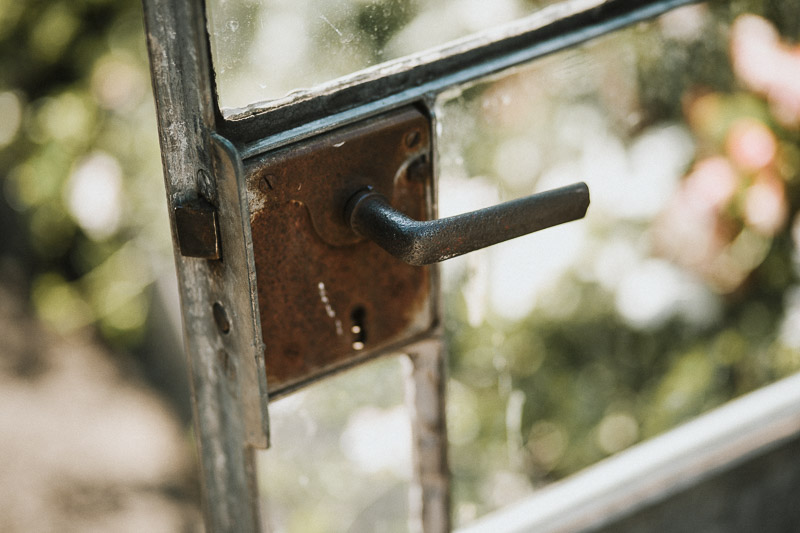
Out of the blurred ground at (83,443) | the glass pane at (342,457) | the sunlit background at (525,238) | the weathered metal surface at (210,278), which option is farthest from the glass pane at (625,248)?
the blurred ground at (83,443)

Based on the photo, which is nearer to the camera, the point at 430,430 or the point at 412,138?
Result: the point at 412,138

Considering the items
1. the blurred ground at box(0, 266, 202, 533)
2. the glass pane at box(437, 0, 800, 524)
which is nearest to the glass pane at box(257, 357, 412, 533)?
the glass pane at box(437, 0, 800, 524)

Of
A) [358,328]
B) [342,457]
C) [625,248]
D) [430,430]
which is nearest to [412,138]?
[358,328]

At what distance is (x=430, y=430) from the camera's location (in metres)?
0.73

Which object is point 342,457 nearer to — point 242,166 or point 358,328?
point 358,328

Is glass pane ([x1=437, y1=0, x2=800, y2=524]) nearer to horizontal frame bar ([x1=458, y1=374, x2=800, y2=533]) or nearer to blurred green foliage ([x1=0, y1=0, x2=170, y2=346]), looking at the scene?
horizontal frame bar ([x1=458, y1=374, x2=800, y2=533])

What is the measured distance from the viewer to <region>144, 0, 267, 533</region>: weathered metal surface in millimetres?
491

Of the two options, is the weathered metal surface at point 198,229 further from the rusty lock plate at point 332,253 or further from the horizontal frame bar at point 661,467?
the horizontal frame bar at point 661,467

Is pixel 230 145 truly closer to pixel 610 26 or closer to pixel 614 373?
pixel 610 26

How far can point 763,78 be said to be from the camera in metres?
1.02

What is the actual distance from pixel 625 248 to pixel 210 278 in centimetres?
73

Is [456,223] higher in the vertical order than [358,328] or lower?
higher

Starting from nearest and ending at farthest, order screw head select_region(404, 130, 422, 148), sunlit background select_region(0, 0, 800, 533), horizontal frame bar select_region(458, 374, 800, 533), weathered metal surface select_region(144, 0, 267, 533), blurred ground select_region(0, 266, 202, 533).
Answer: weathered metal surface select_region(144, 0, 267, 533)
screw head select_region(404, 130, 422, 148)
sunlit background select_region(0, 0, 800, 533)
horizontal frame bar select_region(458, 374, 800, 533)
blurred ground select_region(0, 266, 202, 533)

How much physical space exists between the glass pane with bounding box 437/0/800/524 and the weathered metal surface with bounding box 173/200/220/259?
0.25m
